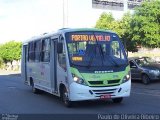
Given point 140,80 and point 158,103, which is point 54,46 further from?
point 140,80

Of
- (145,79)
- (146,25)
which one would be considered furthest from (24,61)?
(146,25)

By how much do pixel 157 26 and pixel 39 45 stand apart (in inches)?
550

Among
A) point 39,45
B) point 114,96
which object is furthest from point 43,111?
point 39,45

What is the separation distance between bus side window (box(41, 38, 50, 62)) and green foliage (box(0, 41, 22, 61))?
215 feet

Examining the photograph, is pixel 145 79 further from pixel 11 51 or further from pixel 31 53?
pixel 11 51

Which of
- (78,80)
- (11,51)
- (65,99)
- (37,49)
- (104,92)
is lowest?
(11,51)

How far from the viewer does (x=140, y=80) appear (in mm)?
25234

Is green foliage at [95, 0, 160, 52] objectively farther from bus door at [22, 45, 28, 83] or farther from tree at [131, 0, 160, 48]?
bus door at [22, 45, 28, 83]

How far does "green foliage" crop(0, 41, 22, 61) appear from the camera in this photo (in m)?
82.4

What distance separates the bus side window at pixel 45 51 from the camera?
640 inches

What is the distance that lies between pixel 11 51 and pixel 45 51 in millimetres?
66996

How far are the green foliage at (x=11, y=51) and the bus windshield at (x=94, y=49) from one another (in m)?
68.7

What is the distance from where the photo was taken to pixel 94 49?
1392 cm

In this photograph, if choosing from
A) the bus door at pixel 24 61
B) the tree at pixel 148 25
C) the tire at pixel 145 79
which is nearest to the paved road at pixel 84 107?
the bus door at pixel 24 61
